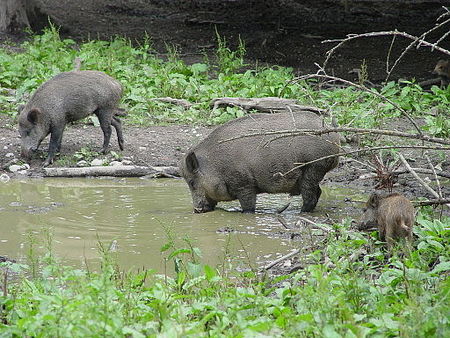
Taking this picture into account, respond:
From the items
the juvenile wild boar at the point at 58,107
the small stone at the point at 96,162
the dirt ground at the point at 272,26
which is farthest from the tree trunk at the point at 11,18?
the small stone at the point at 96,162

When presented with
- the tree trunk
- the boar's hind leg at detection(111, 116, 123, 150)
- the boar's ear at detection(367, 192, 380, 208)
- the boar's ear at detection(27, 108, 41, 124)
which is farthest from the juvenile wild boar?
the tree trunk

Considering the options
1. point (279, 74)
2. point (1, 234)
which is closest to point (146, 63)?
point (279, 74)

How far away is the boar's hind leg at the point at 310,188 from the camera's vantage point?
8.88 m

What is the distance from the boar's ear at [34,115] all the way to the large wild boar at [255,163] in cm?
277

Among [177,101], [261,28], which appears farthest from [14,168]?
[261,28]

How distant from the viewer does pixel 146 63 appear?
1539 centimetres

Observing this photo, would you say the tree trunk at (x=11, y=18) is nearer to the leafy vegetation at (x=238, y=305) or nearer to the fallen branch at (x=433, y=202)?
the fallen branch at (x=433, y=202)

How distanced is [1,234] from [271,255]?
2.54 metres

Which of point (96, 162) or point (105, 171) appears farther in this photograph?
point (96, 162)

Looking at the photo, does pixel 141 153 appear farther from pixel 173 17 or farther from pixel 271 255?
pixel 173 17

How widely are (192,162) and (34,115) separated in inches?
117

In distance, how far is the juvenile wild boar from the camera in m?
11.2

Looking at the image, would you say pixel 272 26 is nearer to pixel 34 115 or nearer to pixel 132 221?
pixel 34 115

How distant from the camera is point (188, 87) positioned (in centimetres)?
1395
